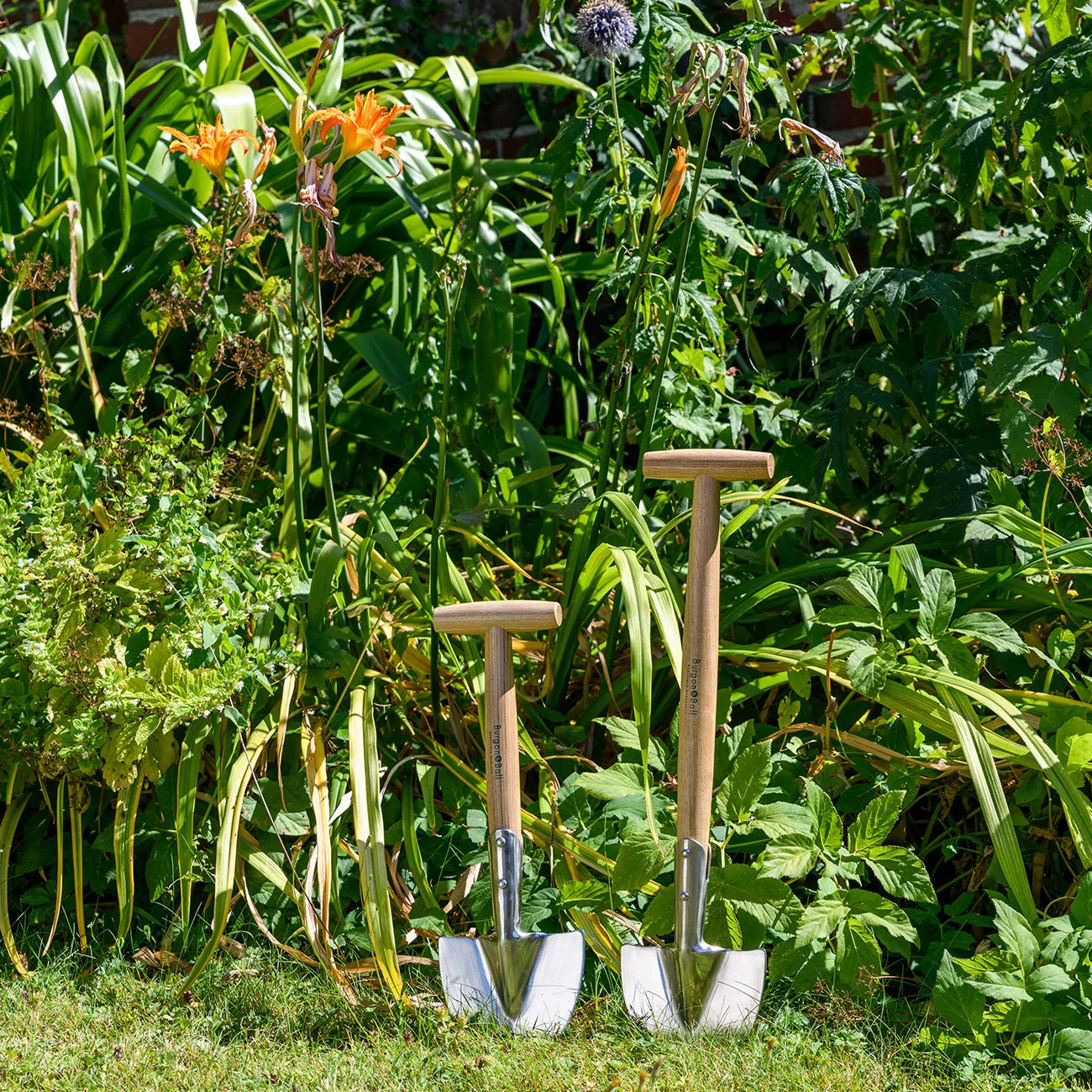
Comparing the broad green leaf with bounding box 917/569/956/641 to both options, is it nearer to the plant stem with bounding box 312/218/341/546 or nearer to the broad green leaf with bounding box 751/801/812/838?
the broad green leaf with bounding box 751/801/812/838

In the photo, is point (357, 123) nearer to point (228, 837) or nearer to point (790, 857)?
point (228, 837)

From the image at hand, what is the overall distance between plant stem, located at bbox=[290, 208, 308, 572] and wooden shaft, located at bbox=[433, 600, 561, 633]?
0.47 metres

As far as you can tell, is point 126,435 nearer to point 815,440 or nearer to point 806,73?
point 815,440

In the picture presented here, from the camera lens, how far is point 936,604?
1.75 m

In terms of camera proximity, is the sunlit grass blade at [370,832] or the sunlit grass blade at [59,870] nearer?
the sunlit grass blade at [370,832]

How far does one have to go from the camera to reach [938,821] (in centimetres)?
191

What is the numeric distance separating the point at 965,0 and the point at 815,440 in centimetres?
92

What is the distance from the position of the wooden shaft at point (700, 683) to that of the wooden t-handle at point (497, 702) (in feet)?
0.64

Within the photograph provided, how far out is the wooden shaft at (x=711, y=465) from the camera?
5.08ft

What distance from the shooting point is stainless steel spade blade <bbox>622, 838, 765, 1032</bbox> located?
60.9 inches

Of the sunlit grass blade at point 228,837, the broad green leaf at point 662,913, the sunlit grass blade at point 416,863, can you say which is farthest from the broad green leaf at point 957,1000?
the sunlit grass blade at point 228,837

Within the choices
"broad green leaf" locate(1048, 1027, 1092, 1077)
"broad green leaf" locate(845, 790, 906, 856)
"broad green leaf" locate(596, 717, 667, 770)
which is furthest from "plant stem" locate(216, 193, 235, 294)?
"broad green leaf" locate(1048, 1027, 1092, 1077)

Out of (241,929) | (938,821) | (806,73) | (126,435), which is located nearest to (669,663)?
(938,821)

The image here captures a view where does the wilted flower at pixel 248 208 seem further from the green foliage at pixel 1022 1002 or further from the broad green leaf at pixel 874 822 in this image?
the green foliage at pixel 1022 1002
